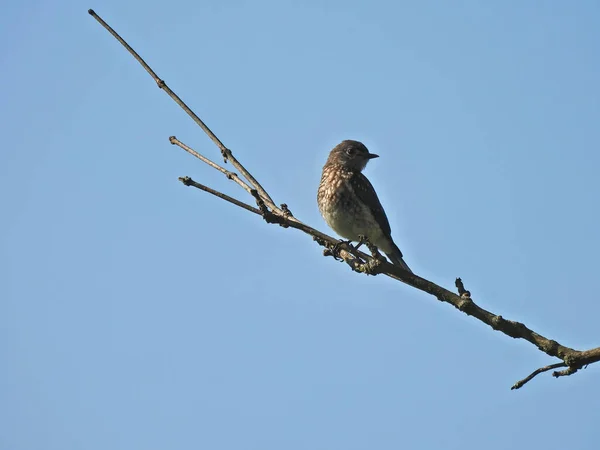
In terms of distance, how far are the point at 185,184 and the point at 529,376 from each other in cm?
209

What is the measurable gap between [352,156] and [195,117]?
5.69 m

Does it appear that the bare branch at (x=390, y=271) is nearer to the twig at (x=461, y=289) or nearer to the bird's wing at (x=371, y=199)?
the twig at (x=461, y=289)

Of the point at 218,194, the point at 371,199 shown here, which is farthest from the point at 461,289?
the point at 371,199

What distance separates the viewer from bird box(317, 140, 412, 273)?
873 centimetres

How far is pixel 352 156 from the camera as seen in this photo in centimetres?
1002

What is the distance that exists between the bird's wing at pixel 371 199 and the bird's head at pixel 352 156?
1.47 feet

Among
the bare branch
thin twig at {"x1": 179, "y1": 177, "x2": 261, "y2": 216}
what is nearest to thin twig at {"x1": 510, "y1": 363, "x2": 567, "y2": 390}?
the bare branch

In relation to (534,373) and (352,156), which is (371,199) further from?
(534,373)

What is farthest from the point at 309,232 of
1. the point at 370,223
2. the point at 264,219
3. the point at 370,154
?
the point at 370,154

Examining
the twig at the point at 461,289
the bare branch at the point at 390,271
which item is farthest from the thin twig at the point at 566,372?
the twig at the point at 461,289

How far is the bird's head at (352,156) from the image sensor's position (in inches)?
389

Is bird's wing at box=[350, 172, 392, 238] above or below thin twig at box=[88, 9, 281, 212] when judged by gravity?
above

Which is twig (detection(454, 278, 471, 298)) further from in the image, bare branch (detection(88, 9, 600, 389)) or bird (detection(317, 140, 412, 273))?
bird (detection(317, 140, 412, 273))

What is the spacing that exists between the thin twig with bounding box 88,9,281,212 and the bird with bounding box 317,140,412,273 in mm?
3781
